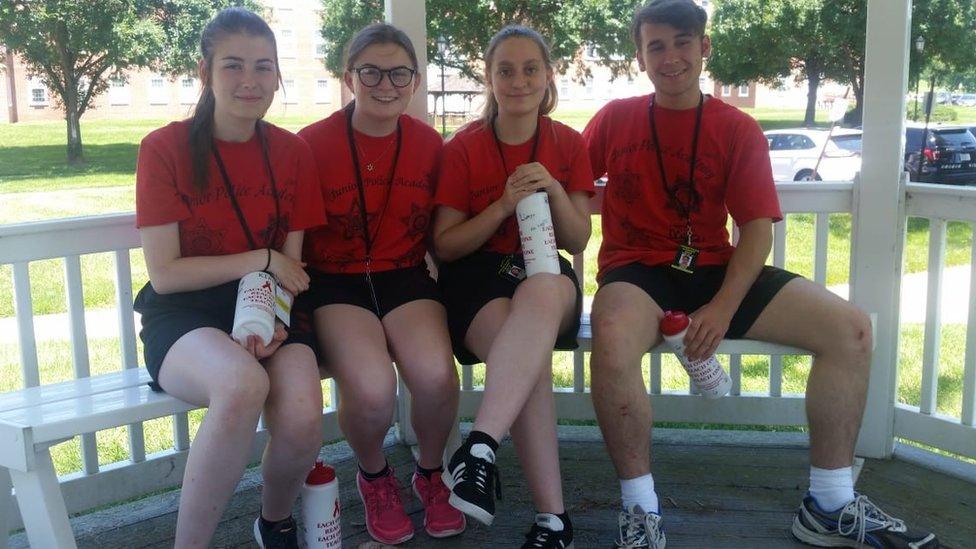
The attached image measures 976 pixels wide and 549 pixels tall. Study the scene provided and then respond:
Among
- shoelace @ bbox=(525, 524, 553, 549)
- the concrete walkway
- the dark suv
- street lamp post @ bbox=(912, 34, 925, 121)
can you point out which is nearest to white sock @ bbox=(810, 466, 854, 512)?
shoelace @ bbox=(525, 524, 553, 549)

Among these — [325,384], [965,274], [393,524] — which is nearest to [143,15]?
[325,384]

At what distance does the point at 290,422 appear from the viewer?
7.16ft

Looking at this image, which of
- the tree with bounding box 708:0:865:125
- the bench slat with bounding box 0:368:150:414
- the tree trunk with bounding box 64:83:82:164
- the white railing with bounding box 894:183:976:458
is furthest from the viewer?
the tree trunk with bounding box 64:83:82:164

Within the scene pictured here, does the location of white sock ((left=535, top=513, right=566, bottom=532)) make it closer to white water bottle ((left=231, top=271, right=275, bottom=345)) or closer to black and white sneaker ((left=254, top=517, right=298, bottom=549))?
black and white sneaker ((left=254, top=517, right=298, bottom=549))

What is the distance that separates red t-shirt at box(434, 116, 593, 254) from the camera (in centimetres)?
270

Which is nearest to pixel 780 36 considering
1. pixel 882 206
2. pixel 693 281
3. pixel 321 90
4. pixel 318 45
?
pixel 318 45

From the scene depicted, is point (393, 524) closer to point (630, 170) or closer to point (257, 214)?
point (257, 214)

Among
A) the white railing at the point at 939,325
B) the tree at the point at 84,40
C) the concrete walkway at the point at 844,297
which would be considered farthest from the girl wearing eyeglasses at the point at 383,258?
the tree at the point at 84,40

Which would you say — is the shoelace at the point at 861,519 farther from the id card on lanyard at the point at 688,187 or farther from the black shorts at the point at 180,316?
the black shorts at the point at 180,316

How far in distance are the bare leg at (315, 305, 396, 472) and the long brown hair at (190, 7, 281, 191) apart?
537 mm

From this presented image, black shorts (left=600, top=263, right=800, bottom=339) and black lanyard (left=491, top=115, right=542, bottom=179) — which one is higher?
black lanyard (left=491, top=115, right=542, bottom=179)

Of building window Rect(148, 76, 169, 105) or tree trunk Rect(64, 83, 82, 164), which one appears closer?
building window Rect(148, 76, 169, 105)

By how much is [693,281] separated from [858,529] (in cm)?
86

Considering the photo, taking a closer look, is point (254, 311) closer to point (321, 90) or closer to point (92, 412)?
point (92, 412)
